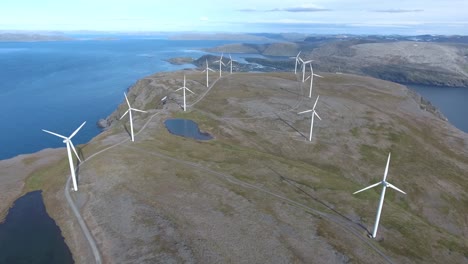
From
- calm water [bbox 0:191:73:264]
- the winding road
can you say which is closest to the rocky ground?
the winding road

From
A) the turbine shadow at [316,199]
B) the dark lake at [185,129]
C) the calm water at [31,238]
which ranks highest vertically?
the calm water at [31,238]

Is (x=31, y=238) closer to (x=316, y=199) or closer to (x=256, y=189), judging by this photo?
(x=256, y=189)

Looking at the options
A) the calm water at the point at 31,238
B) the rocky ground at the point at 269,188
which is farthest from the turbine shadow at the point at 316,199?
the calm water at the point at 31,238

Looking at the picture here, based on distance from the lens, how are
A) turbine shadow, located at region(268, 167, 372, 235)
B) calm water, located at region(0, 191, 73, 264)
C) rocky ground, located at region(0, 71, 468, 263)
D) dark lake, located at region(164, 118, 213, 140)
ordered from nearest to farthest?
calm water, located at region(0, 191, 73, 264), rocky ground, located at region(0, 71, 468, 263), turbine shadow, located at region(268, 167, 372, 235), dark lake, located at region(164, 118, 213, 140)

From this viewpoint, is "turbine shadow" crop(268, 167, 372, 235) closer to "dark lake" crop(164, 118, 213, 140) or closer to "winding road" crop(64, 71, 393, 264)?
"winding road" crop(64, 71, 393, 264)

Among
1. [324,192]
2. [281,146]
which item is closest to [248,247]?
[324,192]

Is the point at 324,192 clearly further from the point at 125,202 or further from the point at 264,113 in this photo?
the point at 264,113

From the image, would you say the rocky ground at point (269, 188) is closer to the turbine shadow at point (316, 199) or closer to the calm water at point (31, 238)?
the turbine shadow at point (316, 199)
